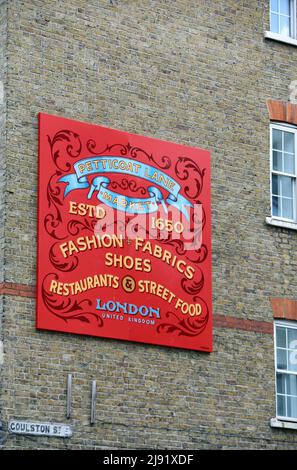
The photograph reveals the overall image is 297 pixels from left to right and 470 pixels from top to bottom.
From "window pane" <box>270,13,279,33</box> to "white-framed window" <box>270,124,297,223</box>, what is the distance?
2087 mm

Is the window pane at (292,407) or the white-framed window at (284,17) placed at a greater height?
the white-framed window at (284,17)

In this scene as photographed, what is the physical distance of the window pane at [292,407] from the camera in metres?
23.6

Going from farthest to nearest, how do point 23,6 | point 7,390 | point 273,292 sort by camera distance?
point 273,292 < point 23,6 < point 7,390

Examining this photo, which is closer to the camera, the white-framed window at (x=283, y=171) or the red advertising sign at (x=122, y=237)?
the red advertising sign at (x=122, y=237)

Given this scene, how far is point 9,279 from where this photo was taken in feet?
68.8

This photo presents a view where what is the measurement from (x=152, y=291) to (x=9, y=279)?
2.71m

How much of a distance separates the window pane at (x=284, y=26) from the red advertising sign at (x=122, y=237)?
378 cm

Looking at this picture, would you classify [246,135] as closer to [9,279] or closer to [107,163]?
[107,163]

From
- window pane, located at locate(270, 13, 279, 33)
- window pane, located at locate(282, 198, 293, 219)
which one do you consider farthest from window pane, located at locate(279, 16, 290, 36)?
window pane, located at locate(282, 198, 293, 219)

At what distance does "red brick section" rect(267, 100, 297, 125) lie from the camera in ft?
81.4

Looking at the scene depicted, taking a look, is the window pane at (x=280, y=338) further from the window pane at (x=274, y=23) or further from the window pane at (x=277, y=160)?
the window pane at (x=274, y=23)

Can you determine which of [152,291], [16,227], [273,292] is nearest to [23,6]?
[16,227]

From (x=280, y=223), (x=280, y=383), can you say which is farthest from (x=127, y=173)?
(x=280, y=383)

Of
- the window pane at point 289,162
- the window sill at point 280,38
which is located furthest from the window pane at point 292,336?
the window sill at point 280,38
